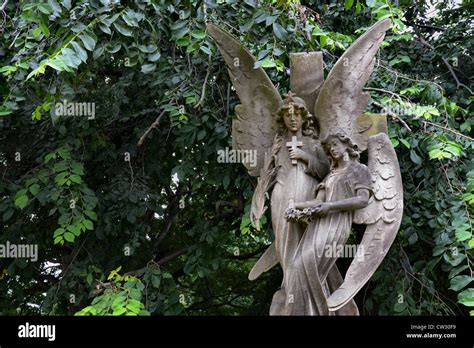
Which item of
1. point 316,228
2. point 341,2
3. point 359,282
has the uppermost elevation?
point 341,2

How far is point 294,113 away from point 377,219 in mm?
1107

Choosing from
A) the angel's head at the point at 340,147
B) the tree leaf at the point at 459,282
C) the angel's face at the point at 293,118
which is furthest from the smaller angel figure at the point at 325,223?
the tree leaf at the point at 459,282

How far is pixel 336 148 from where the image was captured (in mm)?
5988

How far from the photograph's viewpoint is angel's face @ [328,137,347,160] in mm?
5980

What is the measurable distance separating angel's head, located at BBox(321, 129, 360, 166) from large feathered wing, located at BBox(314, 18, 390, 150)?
0.24 metres

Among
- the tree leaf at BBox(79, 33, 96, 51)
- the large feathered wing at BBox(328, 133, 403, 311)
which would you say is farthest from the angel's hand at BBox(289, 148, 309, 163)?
the tree leaf at BBox(79, 33, 96, 51)

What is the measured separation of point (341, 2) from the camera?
8.78 metres

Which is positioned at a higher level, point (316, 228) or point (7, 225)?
point (7, 225)

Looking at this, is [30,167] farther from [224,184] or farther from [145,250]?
[224,184]

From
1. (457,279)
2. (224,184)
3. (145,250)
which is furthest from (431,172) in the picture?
(145,250)

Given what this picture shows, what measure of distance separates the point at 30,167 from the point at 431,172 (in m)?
4.47

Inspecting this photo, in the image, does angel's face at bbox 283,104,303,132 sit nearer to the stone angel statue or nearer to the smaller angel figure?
the stone angel statue

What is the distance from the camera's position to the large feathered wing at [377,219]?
5.83 metres

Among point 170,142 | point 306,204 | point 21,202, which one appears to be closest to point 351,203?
point 306,204
